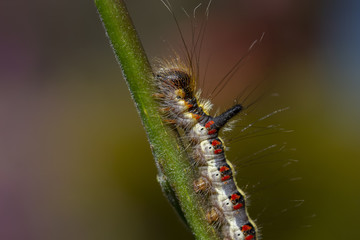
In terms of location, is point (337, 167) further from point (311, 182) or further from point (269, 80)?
point (269, 80)

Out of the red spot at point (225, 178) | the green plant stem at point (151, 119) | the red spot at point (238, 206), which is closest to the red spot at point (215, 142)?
the red spot at point (225, 178)

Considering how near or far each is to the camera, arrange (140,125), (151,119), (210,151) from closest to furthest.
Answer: (151,119) → (210,151) → (140,125)

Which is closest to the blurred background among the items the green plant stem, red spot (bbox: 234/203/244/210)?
red spot (bbox: 234/203/244/210)

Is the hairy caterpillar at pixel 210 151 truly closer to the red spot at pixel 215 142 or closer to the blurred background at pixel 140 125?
the red spot at pixel 215 142

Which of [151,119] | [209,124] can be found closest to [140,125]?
[209,124]

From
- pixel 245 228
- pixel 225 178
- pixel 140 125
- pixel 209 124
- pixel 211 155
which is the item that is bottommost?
pixel 245 228

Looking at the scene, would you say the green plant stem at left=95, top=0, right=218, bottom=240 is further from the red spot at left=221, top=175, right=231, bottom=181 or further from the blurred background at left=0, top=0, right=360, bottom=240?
the blurred background at left=0, top=0, right=360, bottom=240

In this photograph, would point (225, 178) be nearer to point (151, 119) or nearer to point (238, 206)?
point (238, 206)
